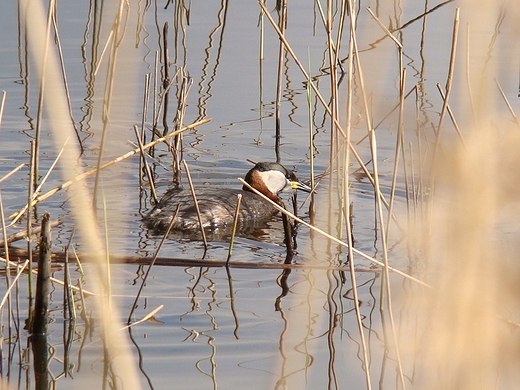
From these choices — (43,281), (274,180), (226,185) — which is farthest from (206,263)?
(226,185)

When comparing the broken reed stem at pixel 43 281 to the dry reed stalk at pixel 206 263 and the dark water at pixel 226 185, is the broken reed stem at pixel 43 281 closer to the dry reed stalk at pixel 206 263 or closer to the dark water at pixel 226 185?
the dark water at pixel 226 185

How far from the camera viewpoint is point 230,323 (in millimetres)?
3787

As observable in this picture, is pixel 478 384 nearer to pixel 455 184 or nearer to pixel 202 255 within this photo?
pixel 455 184

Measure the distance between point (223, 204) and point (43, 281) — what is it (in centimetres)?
254

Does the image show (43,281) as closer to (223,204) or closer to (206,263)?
(206,263)

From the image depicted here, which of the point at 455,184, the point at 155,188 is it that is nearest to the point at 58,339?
the point at 455,184

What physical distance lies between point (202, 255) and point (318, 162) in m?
2.34

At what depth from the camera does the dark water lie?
3283mm

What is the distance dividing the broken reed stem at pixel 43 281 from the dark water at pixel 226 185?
0.26 ft

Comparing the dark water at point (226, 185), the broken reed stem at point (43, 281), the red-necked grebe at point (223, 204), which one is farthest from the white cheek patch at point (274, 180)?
the broken reed stem at point (43, 281)

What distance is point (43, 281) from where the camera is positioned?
10.6 feet

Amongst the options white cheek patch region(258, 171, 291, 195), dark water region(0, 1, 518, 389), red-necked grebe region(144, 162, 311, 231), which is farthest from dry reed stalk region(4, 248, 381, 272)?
white cheek patch region(258, 171, 291, 195)

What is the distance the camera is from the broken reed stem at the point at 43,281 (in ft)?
10.3

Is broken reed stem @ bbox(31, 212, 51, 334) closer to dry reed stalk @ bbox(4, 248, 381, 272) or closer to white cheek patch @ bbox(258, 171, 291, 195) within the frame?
dry reed stalk @ bbox(4, 248, 381, 272)
